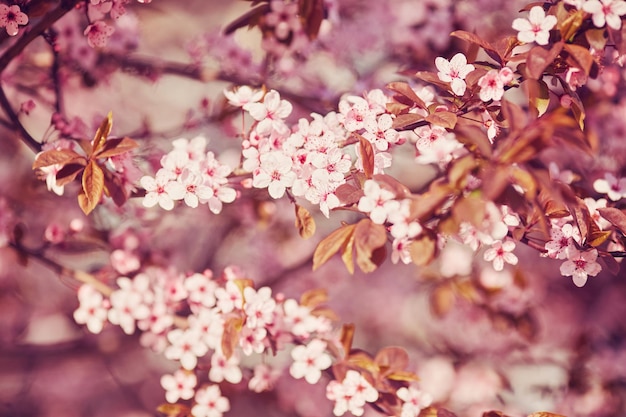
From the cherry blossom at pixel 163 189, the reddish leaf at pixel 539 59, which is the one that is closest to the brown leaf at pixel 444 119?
the reddish leaf at pixel 539 59

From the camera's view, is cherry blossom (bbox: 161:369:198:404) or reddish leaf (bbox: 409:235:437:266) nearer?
reddish leaf (bbox: 409:235:437:266)

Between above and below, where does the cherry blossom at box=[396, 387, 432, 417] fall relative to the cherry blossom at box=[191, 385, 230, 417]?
above

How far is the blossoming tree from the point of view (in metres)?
0.70

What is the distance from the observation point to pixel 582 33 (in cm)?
69

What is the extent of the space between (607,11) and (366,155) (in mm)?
343

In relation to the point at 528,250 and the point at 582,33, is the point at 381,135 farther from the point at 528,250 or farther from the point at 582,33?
the point at 528,250

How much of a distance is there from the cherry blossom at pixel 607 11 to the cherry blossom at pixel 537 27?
4cm

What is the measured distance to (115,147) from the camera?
80 cm

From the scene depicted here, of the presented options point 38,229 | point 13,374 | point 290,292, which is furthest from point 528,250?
point 13,374

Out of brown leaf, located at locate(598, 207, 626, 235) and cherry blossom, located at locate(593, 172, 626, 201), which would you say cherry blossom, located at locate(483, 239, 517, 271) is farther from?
cherry blossom, located at locate(593, 172, 626, 201)

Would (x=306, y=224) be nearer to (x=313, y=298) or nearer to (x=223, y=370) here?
(x=313, y=298)

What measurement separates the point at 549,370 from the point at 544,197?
1.14 m

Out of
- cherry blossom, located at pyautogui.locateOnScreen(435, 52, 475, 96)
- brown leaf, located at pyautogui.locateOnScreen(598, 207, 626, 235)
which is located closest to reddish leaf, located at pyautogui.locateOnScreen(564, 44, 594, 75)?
→ cherry blossom, located at pyautogui.locateOnScreen(435, 52, 475, 96)

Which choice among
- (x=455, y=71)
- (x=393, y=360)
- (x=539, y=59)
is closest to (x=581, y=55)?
(x=539, y=59)
